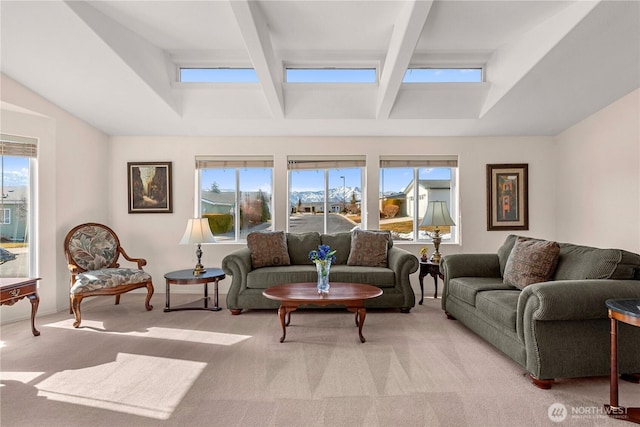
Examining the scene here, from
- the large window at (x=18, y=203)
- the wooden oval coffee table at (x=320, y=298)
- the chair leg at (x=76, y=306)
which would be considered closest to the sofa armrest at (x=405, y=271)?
the wooden oval coffee table at (x=320, y=298)

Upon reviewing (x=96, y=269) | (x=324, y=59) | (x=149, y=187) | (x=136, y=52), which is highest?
→ (x=324, y=59)

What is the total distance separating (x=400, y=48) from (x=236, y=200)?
3.30m

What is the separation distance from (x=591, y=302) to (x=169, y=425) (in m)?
2.73

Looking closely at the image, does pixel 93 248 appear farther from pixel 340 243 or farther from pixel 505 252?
pixel 505 252

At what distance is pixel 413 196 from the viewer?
223 inches

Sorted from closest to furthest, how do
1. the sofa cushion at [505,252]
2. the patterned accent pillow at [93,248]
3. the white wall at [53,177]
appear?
the sofa cushion at [505,252] → the white wall at [53,177] → the patterned accent pillow at [93,248]

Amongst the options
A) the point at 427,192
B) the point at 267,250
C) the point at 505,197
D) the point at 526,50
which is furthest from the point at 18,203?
the point at 505,197

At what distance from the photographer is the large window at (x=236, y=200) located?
5.65m

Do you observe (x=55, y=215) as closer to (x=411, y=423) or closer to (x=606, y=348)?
(x=411, y=423)

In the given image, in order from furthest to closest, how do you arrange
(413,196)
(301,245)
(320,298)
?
(413,196)
(301,245)
(320,298)

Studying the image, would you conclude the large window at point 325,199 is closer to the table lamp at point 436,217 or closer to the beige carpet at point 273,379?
the table lamp at point 436,217

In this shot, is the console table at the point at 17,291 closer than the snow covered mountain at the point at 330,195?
Yes

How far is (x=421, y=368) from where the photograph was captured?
9.15 feet

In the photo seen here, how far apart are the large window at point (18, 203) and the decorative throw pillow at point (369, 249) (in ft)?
12.7
